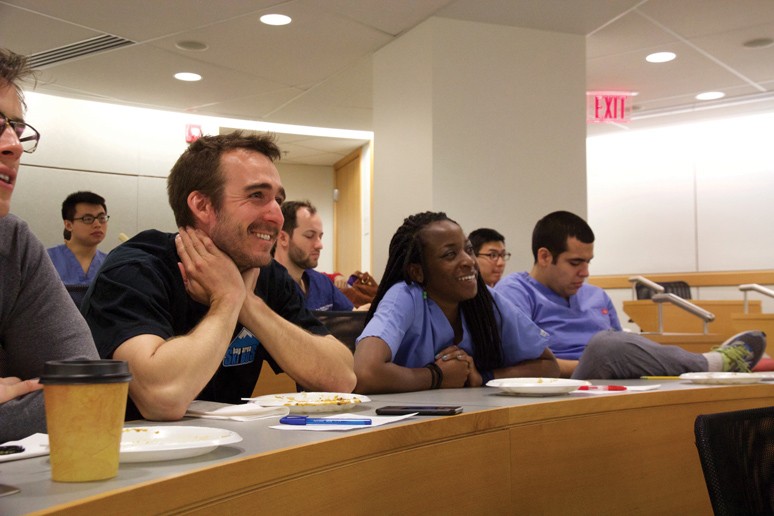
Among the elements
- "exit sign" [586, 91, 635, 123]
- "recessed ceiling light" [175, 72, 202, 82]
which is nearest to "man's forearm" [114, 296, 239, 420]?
"recessed ceiling light" [175, 72, 202, 82]

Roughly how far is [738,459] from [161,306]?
1.14 metres

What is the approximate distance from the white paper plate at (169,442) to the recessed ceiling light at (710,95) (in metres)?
6.90

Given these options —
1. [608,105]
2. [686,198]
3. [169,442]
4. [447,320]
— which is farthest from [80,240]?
[686,198]

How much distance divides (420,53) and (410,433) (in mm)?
4006

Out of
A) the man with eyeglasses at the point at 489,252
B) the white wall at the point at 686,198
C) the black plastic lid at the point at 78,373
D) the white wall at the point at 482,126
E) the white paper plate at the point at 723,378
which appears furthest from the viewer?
the white wall at the point at 686,198

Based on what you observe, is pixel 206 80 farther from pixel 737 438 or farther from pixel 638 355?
pixel 737 438

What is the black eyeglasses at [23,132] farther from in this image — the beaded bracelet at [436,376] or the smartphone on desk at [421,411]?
the beaded bracelet at [436,376]

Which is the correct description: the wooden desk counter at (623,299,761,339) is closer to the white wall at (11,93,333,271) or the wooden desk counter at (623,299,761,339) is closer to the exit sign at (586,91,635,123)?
the exit sign at (586,91,635,123)

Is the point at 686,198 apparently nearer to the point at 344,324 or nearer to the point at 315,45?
the point at 315,45

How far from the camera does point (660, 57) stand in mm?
5887

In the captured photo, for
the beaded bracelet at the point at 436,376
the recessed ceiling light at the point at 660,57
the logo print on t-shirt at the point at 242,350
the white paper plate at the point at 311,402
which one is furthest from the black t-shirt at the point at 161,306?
the recessed ceiling light at the point at 660,57

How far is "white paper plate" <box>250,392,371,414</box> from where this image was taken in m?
1.48

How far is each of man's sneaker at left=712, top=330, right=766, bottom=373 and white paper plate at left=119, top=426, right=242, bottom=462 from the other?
2.05 meters

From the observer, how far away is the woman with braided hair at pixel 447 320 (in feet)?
7.74
